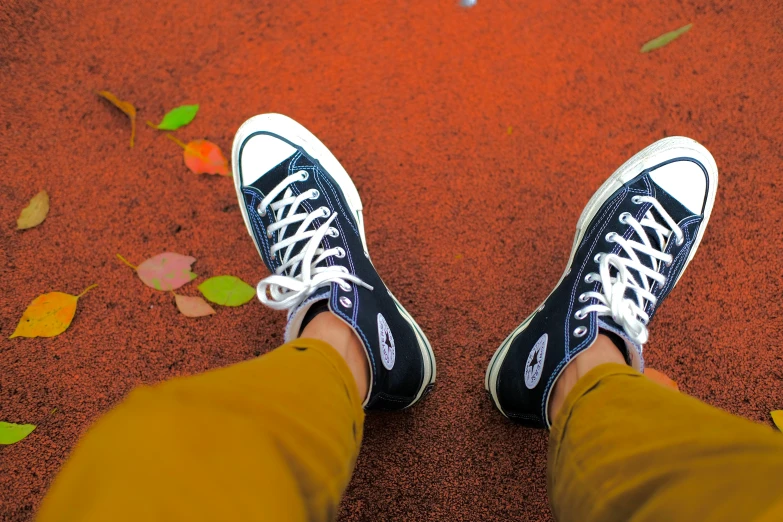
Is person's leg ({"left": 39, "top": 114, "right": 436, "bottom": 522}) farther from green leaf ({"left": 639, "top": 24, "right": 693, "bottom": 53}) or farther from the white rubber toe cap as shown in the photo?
green leaf ({"left": 639, "top": 24, "right": 693, "bottom": 53})

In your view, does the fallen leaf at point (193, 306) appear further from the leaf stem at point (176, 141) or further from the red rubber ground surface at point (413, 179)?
the leaf stem at point (176, 141)

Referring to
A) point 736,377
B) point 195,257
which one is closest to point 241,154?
point 195,257

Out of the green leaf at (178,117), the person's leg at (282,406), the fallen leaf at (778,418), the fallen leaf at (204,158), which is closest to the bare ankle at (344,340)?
the person's leg at (282,406)

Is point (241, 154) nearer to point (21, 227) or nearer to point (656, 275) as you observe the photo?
point (21, 227)

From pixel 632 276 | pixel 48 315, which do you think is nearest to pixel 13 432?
pixel 48 315

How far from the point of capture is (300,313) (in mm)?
710

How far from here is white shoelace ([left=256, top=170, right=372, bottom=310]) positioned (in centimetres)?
71

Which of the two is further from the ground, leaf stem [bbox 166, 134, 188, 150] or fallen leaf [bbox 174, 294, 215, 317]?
leaf stem [bbox 166, 134, 188, 150]

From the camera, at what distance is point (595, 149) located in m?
0.90

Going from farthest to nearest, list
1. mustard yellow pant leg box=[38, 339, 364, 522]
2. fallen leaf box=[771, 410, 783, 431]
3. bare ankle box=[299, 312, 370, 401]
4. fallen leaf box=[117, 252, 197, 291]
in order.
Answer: fallen leaf box=[117, 252, 197, 291]
fallen leaf box=[771, 410, 783, 431]
bare ankle box=[299, 312, 370, 401]
mustard yellow pant leg box=[38, 339, 364, 522]

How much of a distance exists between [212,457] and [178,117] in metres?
0.80

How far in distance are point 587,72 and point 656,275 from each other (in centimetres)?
44

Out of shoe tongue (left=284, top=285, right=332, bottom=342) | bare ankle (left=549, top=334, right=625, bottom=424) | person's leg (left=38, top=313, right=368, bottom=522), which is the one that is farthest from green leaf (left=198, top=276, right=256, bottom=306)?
bare ankle (left=549, top=334, right=625, bottom=424)

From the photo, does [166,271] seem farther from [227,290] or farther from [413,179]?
[413,179]
